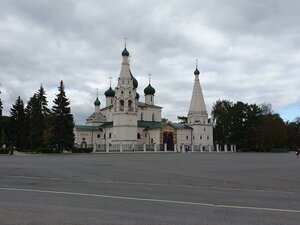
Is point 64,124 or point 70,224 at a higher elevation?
point 64,124

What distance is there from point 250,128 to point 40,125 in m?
47.8

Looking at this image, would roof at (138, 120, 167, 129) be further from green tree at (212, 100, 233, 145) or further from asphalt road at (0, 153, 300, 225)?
asphalt road at (0, 153, 300, 225)

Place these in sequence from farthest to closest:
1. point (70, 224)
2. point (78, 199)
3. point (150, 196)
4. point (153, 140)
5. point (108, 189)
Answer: point (153, 140), point (108, 189), point (150, 196), point (78, 199), point (70, 224)

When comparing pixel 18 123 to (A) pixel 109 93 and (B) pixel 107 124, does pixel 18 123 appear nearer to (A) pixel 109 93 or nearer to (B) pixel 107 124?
(B) pixel 107 124

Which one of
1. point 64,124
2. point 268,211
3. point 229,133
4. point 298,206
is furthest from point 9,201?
point 229,133

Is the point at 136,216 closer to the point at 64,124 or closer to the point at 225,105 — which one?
the point at 64,124

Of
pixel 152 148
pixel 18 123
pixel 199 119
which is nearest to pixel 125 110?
pixel 152 148

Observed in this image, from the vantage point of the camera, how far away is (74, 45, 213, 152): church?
88.8m

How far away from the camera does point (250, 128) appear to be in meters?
91.4

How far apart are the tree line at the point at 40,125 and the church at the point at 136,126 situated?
46.1ft

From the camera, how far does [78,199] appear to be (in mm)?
9883

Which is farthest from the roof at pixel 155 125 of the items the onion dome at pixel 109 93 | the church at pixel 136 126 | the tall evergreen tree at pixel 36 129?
the tall evergreen tree at pixel 36 129

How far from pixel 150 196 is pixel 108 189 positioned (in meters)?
2.04

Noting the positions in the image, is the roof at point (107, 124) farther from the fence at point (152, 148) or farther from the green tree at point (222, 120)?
the green tree at point (222, 120)
